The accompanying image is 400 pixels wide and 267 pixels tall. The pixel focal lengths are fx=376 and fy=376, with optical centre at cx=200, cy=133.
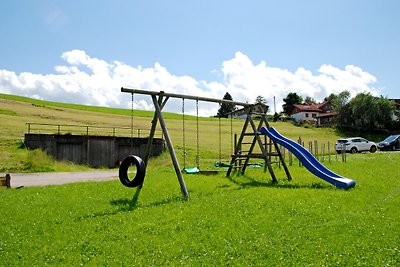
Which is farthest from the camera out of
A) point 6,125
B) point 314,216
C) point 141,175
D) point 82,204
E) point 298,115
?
point 298,115

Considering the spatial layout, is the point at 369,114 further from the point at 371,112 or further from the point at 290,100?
the point at 290,100

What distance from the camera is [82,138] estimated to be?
33.4 m

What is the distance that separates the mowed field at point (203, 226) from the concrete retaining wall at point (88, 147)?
1938 cm

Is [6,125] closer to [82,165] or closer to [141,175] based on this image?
[82,165]

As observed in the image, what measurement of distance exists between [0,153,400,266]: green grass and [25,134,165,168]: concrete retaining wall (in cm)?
2027

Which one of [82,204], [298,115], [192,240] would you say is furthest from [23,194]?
[298,115]

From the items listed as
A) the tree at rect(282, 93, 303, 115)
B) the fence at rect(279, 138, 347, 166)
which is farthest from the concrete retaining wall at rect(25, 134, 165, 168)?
the tree at rect(282, 93, 303, 115)

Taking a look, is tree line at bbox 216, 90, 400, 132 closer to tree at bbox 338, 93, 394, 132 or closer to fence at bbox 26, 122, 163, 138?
tree at bbox 338, 93, 394, 132

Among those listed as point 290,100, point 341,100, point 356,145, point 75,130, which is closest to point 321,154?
point 356,145

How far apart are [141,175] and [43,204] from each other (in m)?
2.83

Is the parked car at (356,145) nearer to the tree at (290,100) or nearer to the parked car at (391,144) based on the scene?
the parked car at (391,144)

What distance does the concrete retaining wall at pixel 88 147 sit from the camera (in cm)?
3150

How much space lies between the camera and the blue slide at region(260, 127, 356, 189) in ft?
42.5

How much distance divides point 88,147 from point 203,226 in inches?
1082
